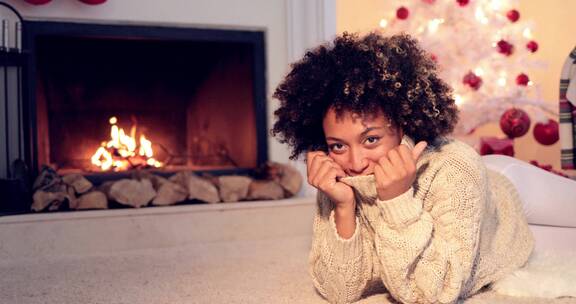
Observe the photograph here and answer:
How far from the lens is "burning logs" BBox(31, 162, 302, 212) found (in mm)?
2498

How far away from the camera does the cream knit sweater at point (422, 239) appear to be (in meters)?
1.23

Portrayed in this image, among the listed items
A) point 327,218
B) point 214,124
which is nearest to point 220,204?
point 214,124

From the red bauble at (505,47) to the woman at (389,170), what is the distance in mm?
2465

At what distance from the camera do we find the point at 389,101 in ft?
4.18

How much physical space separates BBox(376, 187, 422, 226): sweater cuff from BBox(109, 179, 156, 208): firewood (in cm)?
154

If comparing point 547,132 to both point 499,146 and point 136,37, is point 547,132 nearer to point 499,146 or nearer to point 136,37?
point 499,146

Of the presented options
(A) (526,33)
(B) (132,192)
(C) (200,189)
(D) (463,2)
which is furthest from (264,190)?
(A) (526,33)

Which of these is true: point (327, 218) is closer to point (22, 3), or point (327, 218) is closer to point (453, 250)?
point (453, 250)

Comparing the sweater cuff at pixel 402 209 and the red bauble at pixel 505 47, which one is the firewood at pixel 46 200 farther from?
the red bauble at pixel 505 47

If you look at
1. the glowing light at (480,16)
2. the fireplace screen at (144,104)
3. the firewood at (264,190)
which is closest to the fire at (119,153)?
the fireplace screen at (144,104)

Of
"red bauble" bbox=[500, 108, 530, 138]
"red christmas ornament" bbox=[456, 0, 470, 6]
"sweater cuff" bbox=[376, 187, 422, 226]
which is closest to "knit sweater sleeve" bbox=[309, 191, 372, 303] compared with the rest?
"sweater cuff" bbox=[376, 187, 422, 226]

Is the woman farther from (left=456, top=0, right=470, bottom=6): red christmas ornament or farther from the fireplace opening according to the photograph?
(left=456, top=0, right=470, bottom=6): red christmas ornament

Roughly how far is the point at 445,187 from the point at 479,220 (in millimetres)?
90

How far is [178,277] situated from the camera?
1.91m
